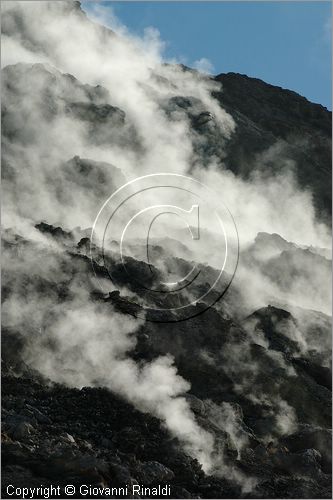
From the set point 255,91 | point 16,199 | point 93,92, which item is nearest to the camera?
point 16,199

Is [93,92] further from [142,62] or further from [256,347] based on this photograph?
[256,347]

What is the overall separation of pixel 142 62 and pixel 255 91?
24.3ft

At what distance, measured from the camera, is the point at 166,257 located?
2345 cm

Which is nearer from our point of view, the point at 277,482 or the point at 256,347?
the point at 277,482

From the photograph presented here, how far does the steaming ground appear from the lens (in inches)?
704

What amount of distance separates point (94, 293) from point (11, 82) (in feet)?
58.3

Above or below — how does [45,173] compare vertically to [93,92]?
below

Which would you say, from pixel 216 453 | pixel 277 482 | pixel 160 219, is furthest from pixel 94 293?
pixel 160 219

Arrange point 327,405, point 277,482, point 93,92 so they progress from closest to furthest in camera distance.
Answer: point 277,482 → point 327,405 → point 93,92

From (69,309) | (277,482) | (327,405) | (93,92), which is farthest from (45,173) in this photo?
(277,482)

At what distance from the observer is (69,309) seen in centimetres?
2002

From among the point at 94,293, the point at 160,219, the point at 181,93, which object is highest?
the point at 181,93

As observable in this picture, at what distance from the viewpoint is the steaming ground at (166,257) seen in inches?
704

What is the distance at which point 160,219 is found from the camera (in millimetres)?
30078
